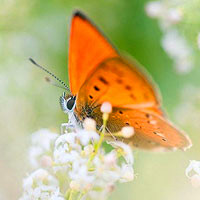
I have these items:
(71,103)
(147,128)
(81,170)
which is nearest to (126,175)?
(81,170)

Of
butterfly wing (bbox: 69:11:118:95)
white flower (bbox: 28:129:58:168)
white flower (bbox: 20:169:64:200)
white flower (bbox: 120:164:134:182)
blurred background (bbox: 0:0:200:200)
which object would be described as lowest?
white flower (bbox: 20:169:64:200)

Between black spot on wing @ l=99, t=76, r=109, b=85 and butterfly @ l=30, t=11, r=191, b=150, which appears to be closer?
butterfly @ l=30, t=11, r=191, b=150

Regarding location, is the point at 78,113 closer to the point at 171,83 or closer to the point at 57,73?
the point at 57,73

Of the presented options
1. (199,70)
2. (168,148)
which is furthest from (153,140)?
(199,70)

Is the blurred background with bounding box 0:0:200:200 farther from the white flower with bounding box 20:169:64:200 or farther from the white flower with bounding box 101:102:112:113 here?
the white flower with bounding box 101:102:112:113

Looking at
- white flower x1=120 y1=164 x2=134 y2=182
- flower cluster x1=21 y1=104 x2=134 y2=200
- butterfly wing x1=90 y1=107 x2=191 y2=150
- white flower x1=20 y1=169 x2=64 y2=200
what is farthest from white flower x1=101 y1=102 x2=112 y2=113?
white flower x1=20 y1=169 x2=64 y2=200

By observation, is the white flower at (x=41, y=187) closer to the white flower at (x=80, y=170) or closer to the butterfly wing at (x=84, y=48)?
the white flower at (x=80, y=170)
